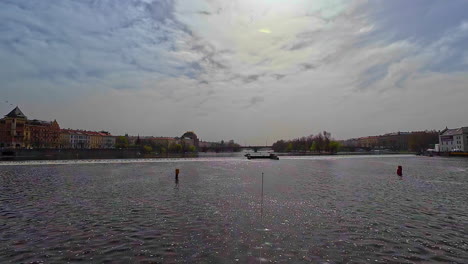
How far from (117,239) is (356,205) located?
625 inches

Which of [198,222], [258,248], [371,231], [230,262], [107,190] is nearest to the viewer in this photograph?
[230,262]

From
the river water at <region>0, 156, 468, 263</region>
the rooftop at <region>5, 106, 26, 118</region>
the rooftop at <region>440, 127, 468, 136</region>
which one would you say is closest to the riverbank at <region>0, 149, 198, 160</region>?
the rooftop at <region>5, 106, 26, 118</region>

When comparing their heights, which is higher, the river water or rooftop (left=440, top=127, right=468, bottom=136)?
rooftop (left=440, top=127, right=468, bottom=136)

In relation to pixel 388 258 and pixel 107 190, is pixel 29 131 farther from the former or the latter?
pixel 388 258

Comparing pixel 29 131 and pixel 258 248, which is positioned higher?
pixel 29 131

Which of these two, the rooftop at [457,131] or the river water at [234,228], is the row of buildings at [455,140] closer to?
the rooftop at [457,131]

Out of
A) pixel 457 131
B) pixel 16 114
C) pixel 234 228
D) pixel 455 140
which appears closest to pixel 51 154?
pixel 16 114

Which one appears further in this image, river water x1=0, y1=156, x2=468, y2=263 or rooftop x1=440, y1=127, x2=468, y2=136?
rooftop x1=440, y1=127, x2=468, y2=136

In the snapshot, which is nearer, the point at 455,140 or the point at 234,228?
the point at 234,228

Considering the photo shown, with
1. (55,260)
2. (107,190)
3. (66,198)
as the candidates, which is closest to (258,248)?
(55,260)

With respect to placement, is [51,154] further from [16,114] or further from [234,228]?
[234,228]

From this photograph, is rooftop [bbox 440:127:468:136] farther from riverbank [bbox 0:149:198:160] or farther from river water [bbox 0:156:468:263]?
riverbank [bbox 0:149:198:160]

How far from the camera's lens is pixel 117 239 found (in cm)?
1220

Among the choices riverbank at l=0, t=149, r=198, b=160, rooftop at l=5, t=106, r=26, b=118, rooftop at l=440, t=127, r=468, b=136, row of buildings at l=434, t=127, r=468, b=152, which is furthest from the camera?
row of buildings at l=434, t=127, r=468, b=152
